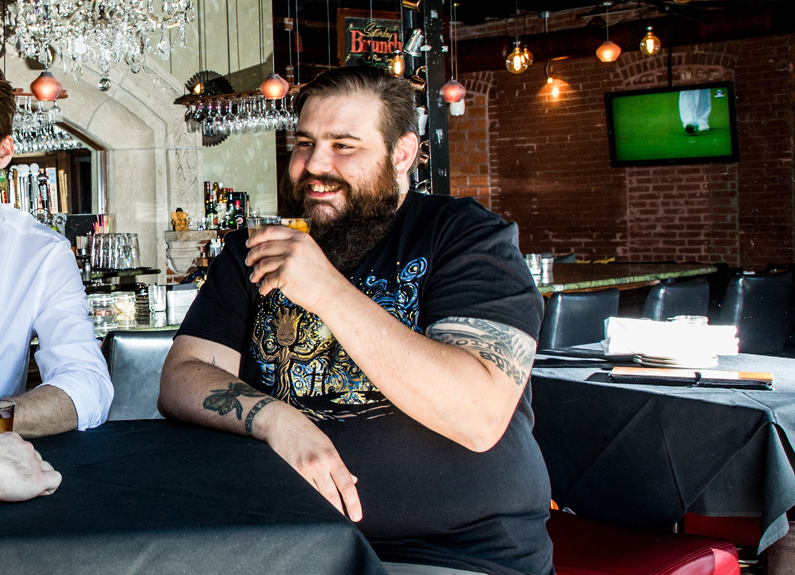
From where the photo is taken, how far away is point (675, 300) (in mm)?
3795

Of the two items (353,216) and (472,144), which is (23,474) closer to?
(353,216)

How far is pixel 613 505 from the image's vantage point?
6.38ft

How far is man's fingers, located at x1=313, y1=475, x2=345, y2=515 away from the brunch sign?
6377 millimetres

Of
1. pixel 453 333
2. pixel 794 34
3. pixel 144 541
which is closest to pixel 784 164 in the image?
pixel 794 34

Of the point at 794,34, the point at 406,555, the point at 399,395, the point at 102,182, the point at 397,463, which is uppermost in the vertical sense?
the point at 794,34

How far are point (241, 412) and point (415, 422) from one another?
0.28 metres

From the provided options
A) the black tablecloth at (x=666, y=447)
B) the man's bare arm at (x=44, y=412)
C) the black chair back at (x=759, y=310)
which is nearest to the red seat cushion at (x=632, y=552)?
the black tablecloth at (x=666, y=447)

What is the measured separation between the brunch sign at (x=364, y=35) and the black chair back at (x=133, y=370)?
5.61 metres

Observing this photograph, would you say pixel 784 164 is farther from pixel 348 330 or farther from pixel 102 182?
pixel 348 330

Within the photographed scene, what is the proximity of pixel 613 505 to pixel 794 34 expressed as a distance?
23.0ft

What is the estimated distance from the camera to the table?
183 inches

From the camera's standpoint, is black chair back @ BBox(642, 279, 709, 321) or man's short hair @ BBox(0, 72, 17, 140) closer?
man's short hair @ BBox(0, 72, 17, 140)

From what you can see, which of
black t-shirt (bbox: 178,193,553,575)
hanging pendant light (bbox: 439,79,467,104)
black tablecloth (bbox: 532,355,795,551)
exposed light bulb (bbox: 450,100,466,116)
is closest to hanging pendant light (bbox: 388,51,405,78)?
hanging pendant light (bbox: 439,79,467,104)

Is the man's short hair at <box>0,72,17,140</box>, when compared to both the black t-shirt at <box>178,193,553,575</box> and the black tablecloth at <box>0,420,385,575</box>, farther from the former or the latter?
the black tablecloth at <box>0,420,385,575</box>
